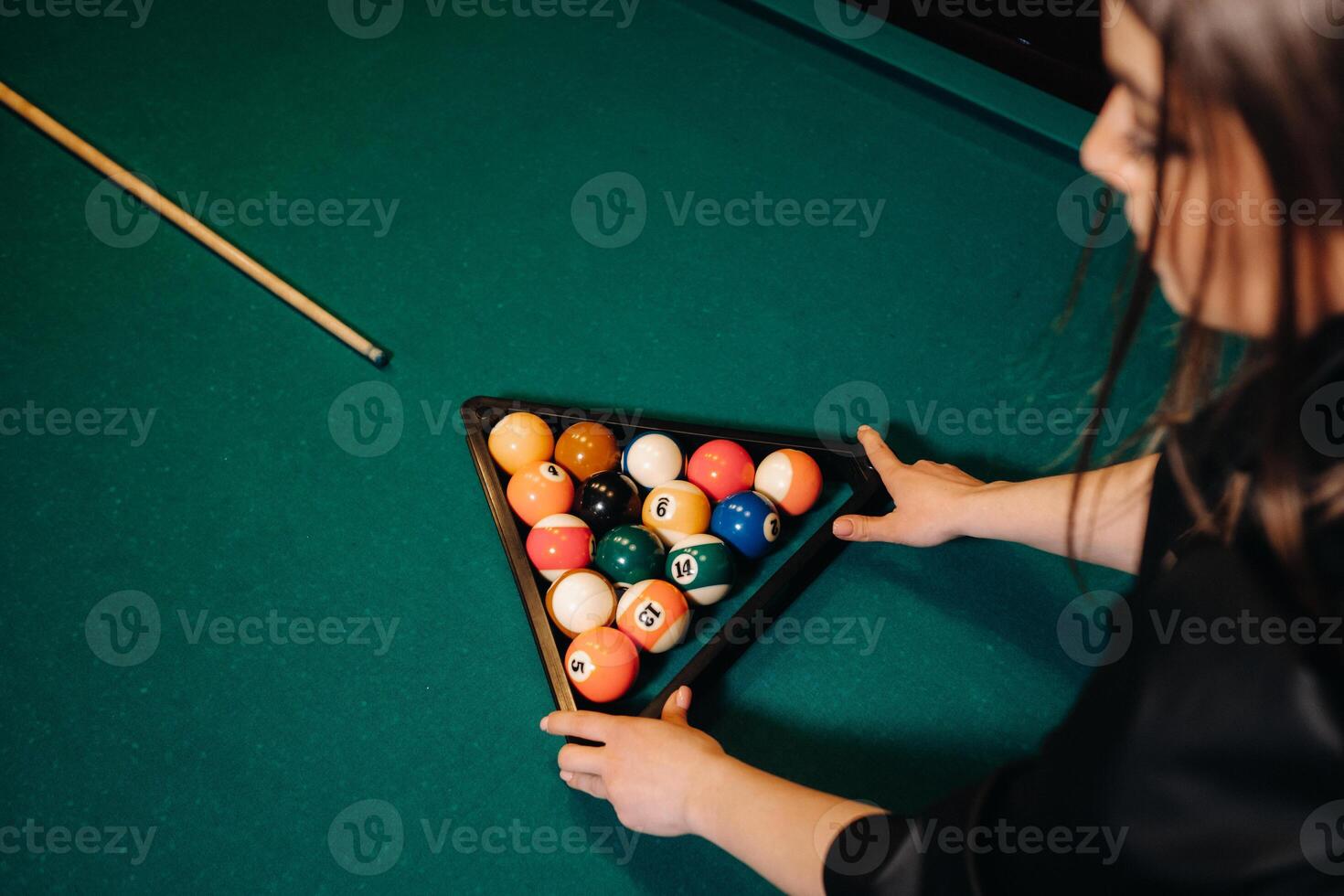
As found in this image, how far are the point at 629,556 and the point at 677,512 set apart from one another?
0.12 m

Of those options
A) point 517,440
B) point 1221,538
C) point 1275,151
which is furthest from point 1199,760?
point 517,440

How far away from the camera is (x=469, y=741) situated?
130 cm

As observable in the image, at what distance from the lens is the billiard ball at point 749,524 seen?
1.52m

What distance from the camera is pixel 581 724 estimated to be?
1.25 metres

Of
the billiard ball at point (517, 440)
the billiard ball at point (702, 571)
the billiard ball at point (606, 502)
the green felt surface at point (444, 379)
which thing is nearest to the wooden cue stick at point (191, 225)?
the green felt surface at point (444, 379)

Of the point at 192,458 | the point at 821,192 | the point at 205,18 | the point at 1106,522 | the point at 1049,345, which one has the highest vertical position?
the point at 205,18

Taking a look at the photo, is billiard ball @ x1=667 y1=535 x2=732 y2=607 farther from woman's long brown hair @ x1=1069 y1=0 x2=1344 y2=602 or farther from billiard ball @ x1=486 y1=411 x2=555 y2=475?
woman's long brown hair @ x1=1069 y1=0 x2=1344 y2=602

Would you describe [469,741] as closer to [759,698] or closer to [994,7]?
[759,698]

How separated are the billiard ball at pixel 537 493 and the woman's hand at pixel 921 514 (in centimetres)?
46

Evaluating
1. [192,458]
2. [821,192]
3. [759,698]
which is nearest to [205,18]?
[192,458]

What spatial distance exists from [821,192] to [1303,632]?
5.08 ft

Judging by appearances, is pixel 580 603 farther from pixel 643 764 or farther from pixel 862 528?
pixel 862 528

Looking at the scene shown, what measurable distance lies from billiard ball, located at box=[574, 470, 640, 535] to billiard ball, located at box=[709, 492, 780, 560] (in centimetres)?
15

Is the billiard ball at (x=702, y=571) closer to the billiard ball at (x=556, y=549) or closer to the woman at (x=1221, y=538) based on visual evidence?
the billiard ball at (x=556, y=549)
